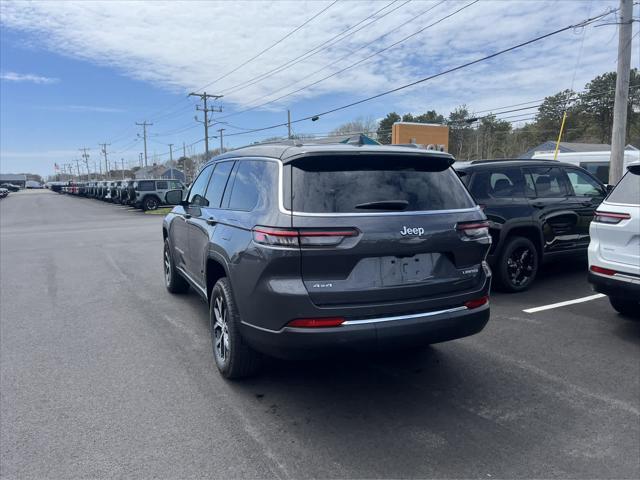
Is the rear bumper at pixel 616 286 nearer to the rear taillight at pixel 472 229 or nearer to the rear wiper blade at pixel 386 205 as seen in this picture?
the rear taillight at pixel 472 229

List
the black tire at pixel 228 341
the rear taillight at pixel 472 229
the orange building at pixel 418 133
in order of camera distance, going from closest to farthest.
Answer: the rear taillight at pixel 472 229, the black tire at pixel 228 341, the orange building at pixel 418 133

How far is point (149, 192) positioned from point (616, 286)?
1119 inches

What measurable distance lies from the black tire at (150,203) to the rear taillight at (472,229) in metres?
28.4

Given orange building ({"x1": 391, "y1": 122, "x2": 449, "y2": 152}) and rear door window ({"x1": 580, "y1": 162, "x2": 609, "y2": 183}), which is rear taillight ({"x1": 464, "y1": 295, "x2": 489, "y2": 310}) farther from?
orange building ({"x1": 391, "y1": 122, "x2": 449, "y2": 152})

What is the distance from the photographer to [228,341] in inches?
153

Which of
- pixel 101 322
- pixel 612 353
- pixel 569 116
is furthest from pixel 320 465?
pixel 569 116

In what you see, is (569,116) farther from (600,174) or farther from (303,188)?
(303,188)

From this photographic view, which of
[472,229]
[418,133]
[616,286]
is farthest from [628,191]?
[418,133]

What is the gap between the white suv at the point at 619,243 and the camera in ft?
15.5

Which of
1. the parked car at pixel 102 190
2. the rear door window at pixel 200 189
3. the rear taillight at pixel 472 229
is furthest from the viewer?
the parked car at pixel 102 190

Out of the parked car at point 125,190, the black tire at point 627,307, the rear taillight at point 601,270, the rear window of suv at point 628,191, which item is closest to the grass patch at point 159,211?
the parked car at point 125,190

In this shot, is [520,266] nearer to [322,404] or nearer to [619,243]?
[619,243]

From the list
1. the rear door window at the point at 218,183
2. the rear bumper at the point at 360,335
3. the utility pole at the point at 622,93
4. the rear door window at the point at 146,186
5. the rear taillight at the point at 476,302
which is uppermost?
the utility pole at the point at 622,93

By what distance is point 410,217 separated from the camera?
3291mm
